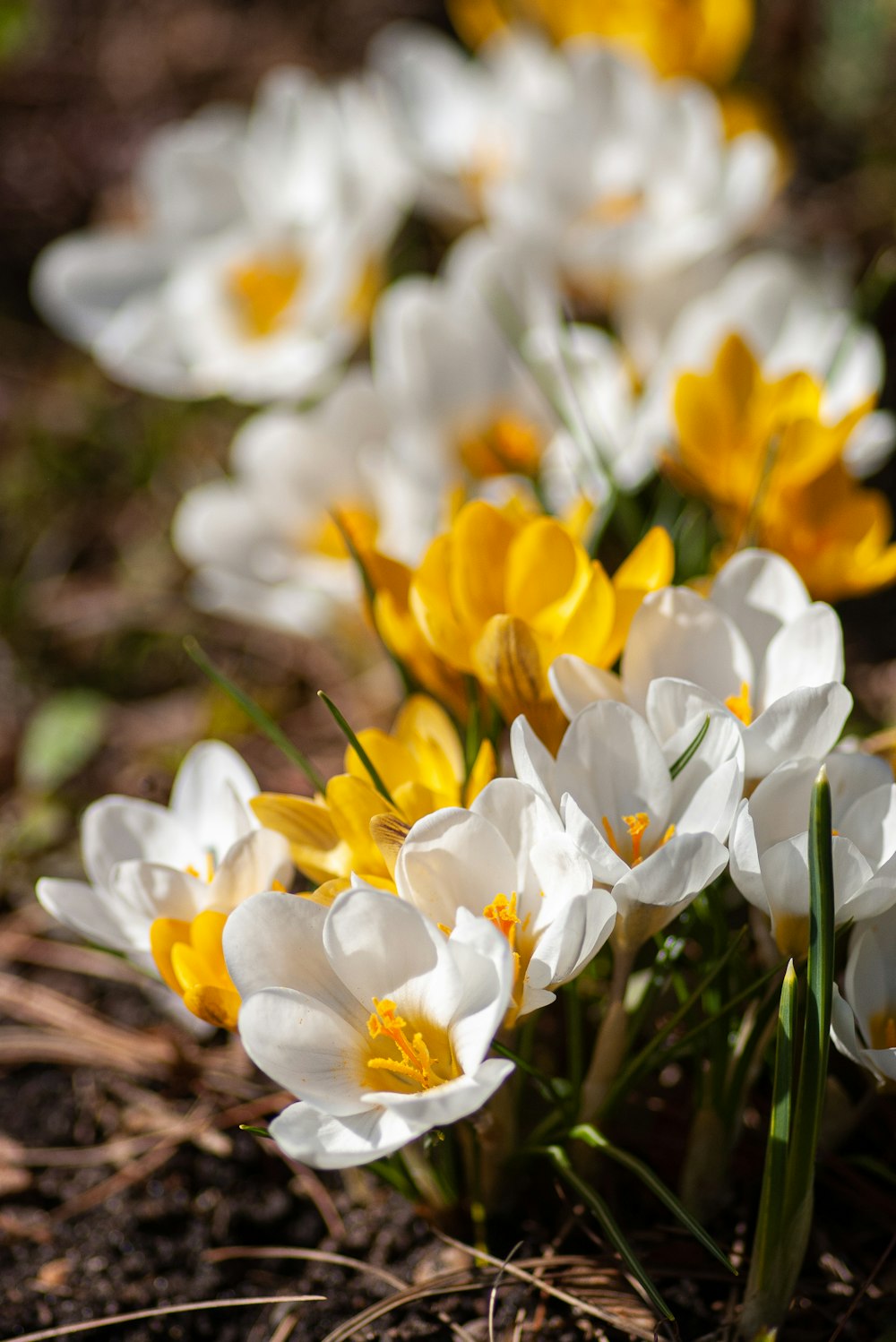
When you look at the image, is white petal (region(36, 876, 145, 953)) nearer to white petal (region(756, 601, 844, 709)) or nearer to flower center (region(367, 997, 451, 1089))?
flower center (region(367, 997, 451, 1089))

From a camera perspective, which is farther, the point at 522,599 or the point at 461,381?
the point at 461,381

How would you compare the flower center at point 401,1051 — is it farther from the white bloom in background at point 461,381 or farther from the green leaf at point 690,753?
the white bloom in background at point 461,381

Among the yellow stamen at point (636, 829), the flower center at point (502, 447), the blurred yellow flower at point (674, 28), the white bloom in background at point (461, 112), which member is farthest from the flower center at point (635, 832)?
the blurred yellow flower at point (674, 28)

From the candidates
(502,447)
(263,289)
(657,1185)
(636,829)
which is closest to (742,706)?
(636,829)

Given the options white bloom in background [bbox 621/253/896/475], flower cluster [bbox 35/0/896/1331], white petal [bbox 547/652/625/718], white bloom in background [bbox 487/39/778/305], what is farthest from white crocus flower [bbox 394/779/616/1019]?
white bloom in background [bbox 487/39/778/305]

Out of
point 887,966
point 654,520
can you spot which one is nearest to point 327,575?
point 654,520

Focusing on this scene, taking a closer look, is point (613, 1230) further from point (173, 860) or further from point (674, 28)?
point (674, 28)
